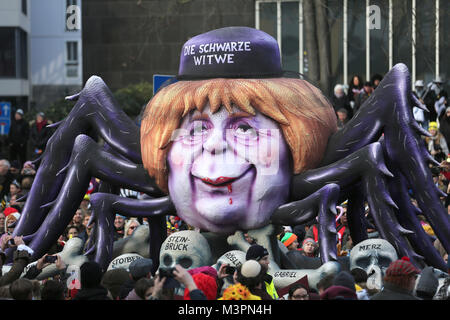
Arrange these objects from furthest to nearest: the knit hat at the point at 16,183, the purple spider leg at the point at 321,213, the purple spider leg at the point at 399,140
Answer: the knit hat at the point at 16,183 < the purple spider leg at the point at 399,140 < the purple spider leg at the point at 321,213

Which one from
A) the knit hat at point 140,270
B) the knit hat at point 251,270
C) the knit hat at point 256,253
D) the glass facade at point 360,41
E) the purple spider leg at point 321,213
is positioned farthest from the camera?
the glass facade at point 360,41

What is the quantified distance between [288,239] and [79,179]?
2531 mm

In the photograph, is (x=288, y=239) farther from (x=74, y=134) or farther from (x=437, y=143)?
(x=437, y=143)

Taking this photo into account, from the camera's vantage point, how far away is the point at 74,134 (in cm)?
1181

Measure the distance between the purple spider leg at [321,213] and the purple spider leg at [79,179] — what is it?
1.66 metres

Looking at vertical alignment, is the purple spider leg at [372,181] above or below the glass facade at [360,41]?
below

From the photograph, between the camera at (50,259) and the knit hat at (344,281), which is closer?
the knit hat at (344,281)

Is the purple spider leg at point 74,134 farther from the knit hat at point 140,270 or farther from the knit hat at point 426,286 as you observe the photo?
the knit hat at point 426,286

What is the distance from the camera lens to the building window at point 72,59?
32156mm

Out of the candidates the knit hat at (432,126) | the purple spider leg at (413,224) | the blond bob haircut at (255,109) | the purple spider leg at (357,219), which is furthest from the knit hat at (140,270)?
the knit hat at (432,126)

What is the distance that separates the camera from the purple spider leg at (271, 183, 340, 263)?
32.8ft

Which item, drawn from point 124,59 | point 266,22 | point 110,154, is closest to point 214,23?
point 266,22

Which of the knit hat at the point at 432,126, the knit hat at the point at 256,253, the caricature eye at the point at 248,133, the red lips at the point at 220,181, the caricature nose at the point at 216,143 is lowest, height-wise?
the knit hat at the point at 256,253
